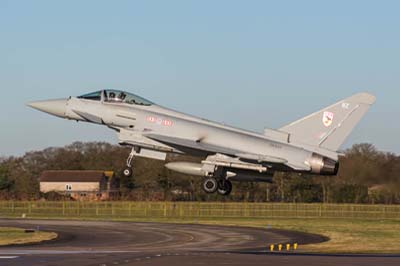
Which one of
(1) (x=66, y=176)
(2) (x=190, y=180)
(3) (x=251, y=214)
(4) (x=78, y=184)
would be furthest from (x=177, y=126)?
(1) (x=66, y=176)

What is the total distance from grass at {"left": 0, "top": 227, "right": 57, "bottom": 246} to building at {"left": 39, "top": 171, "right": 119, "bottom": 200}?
2382 inches

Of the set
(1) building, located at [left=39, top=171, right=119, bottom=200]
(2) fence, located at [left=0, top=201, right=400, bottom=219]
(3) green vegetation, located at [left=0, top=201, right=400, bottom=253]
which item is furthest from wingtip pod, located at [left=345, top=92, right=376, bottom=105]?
(1) building, located at [left=39, top=171, right=119, bottom=200]

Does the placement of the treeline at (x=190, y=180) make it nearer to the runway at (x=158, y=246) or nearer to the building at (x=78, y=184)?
the building at (x=78, y=184)

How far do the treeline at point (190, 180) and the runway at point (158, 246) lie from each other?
5.06m

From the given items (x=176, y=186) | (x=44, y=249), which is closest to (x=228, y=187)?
(x=44, y=249)

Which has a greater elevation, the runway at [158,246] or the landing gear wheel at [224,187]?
the landing gear wheel at [224,187]

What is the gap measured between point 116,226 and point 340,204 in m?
24.9

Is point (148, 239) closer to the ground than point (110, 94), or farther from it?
closer to the ground

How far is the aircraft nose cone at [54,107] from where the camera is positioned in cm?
4569

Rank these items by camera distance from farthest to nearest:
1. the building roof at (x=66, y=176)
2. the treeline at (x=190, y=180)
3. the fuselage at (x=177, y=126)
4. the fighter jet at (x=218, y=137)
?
the building roof at (x=66, y=176)
the treeline at (x=190, y=180)
the fuselage at (x=177, y=126)
the fighter jet at (x=218, y=137)

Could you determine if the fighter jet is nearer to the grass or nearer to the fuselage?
the fuselage

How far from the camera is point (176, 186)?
402 feet

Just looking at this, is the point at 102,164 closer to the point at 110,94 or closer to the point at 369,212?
the point at 369,212

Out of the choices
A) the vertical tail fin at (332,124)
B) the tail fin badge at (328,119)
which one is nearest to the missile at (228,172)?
the vertical tail fin at (332,124)
